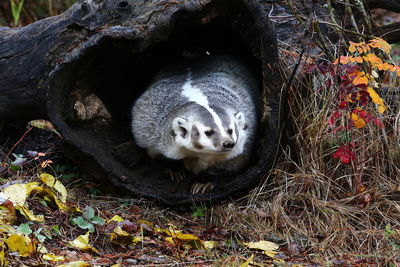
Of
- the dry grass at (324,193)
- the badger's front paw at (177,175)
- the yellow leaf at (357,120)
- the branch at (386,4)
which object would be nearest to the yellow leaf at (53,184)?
the badger's front paw at (177,175)

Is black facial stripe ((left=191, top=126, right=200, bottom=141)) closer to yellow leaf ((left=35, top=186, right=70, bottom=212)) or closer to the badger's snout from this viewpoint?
the badger's snout

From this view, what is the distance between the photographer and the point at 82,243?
3490mm

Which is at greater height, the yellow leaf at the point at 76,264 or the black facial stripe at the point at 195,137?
the black facial stripe at the point at 195,137

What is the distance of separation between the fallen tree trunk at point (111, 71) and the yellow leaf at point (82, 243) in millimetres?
878

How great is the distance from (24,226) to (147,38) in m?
1.57

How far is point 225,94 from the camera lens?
4.77 m

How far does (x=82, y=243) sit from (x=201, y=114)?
4.31ft

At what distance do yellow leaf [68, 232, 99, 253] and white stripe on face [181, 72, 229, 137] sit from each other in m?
1.21

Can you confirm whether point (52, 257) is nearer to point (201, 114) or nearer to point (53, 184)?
point (53, 184)

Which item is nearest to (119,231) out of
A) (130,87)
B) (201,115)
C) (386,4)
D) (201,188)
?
(201,115)

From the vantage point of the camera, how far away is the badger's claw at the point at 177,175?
4812mm

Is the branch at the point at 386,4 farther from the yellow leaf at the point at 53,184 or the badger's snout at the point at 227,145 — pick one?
the yellow leaf at the point at 53,184

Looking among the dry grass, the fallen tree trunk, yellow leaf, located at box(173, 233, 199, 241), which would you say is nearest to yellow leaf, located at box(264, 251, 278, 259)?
the dry grass

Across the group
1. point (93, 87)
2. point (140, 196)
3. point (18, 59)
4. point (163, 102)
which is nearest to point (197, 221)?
point (140, 196)
